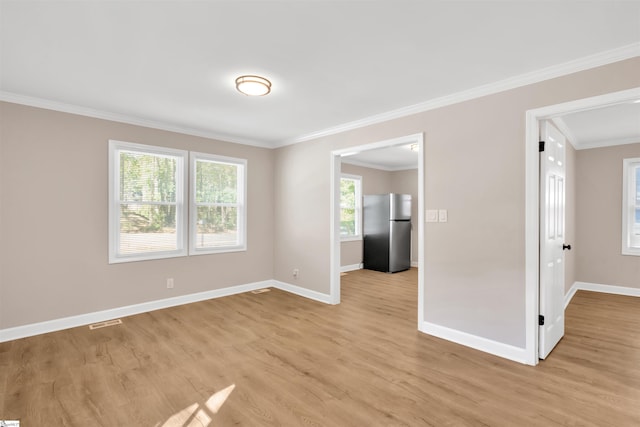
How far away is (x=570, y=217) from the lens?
477 centimetres

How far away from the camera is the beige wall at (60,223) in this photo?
10.6 feet

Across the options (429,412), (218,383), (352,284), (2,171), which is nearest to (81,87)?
(2,171)

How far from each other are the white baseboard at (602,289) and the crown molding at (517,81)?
144 inches

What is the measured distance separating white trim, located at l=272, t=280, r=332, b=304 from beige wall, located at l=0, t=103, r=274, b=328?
170 centimetres

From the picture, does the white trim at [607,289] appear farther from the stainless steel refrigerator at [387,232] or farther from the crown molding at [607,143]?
the stainless steel refrigerator at [387,232]

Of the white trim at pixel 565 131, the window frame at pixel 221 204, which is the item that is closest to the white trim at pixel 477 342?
the white trim at pixel 565 131

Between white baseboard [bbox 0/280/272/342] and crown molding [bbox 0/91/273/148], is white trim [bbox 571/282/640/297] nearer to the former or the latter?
white baseboard [bbox 0/280/272/342]

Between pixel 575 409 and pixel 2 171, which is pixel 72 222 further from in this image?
pixel 575 409

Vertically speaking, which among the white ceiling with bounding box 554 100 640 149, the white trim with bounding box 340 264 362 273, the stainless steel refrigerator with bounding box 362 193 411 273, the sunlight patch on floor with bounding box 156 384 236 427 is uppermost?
the white ceiling with bounding box 554 100 640 149

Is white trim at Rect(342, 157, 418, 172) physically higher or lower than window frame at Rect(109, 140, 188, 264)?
higher

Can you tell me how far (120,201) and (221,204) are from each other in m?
1.41

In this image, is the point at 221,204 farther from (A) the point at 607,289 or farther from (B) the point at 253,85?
(A) the point at 607,289

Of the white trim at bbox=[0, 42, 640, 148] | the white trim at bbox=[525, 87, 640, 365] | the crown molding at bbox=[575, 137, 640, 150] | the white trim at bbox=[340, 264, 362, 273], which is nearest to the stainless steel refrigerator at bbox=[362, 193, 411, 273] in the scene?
the white trim at bbox=[340, 264, 362, 273]

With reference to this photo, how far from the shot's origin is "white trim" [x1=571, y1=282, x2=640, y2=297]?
16.2ft
